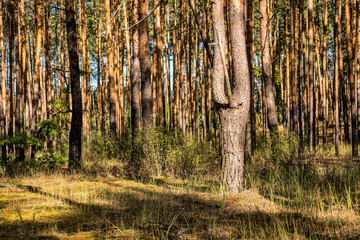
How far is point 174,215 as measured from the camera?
10.2 ft

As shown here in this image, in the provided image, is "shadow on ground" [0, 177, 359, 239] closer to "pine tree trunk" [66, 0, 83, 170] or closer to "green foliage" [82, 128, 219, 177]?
"green foliage" [82, 128, 219, 177]

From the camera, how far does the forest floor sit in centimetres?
249

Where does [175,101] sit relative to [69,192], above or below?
above

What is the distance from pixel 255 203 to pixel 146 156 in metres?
3.47

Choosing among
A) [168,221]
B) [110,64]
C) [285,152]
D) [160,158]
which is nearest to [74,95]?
[160,158]

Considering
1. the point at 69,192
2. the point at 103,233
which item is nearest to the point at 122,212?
the point at 103,233

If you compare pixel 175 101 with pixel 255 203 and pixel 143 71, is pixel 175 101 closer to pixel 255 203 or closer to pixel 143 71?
pixel 143 71

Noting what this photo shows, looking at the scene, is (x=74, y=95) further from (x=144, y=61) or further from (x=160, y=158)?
(x=160, y=158)

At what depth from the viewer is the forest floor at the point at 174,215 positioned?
2.49 metres

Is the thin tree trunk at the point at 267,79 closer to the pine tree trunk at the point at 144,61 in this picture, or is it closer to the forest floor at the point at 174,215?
the pine tree trunk at the point at 144,61

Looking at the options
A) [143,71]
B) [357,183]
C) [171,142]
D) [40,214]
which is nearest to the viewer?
[40,214]

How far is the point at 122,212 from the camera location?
3.27m

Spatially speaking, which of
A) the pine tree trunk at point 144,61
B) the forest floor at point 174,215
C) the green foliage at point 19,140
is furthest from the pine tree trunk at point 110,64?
the forest floor at point 174,215

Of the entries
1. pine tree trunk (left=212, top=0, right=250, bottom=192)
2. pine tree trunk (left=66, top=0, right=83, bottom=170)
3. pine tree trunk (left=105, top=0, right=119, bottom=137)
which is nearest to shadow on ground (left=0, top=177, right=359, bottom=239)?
pine tree trunk (left=212, top=0, right=250, bottom=192)
